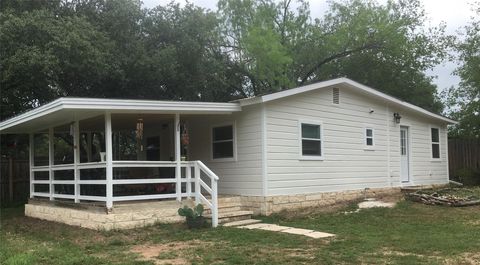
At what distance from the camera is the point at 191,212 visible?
34.8 feet

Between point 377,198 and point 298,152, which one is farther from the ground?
point 298,152

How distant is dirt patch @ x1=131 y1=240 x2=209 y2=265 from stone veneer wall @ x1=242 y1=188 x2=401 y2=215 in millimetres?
3318

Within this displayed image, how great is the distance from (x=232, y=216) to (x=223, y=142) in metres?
2.46

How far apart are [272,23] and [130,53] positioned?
48.8 ft

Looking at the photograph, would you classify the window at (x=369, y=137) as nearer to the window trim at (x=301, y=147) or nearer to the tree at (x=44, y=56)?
the window trim at (x=301, y=147)

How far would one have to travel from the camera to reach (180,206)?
11.3 m

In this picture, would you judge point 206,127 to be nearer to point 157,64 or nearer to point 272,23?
point 157,64

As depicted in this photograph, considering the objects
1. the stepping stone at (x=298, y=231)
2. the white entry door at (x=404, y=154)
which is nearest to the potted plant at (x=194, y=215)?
the stepping stone at (x=298, y=231)

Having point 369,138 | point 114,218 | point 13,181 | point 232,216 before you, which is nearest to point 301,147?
point 232,216

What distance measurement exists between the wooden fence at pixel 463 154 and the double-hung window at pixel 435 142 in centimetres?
335

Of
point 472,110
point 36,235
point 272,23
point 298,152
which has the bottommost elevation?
point 36,235

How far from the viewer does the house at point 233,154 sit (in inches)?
430

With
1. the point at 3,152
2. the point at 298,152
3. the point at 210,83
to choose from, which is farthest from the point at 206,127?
the point at 3,152

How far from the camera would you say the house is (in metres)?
10.9
